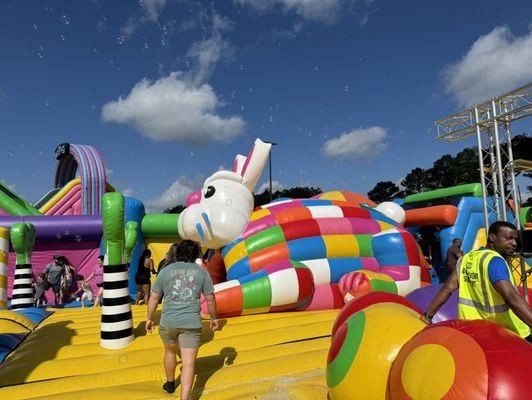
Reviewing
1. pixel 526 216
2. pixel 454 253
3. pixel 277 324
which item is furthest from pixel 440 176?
pixel 277 324

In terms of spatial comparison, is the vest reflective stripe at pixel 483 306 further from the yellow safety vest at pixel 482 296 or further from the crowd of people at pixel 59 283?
the crowd of people at pixel 59 283

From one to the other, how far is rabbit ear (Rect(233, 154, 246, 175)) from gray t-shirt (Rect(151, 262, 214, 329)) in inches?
104

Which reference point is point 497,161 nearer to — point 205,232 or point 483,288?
point 205,232

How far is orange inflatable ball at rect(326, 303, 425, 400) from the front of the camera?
1.83 metres

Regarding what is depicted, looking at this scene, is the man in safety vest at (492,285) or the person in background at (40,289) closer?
the man in safety vest at (492,285)

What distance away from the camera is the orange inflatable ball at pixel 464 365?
4.50 feet

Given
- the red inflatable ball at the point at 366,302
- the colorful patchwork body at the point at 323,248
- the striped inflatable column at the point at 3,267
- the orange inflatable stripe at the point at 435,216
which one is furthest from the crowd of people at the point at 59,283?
the orange inflatable stripe at the point at 435,216

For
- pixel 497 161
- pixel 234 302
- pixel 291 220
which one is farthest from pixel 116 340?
pixel 497 161

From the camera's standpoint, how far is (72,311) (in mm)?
4891

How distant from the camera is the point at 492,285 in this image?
6.38ft

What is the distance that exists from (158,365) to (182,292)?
0.72 metres

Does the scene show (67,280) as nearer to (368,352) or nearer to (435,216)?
(368,352)

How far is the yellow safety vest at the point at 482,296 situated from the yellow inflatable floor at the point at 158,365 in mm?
1018

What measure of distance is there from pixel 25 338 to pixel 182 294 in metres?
1.99
